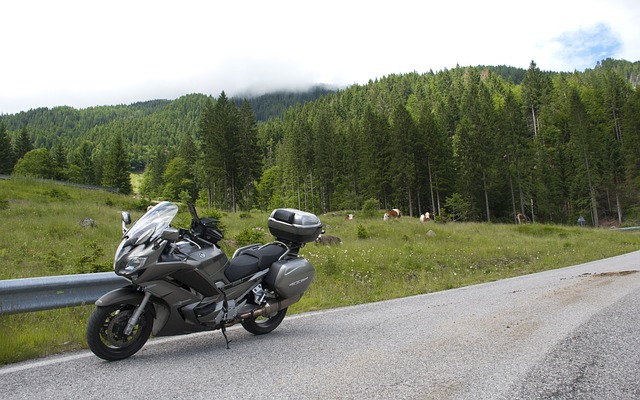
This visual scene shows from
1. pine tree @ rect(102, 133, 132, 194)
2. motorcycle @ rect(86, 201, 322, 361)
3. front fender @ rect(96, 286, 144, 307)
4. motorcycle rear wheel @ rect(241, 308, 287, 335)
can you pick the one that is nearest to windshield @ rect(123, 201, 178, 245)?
motorcycle @ rect(86, 201, 322, 361)

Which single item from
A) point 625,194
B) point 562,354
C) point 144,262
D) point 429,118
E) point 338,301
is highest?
point 429,118

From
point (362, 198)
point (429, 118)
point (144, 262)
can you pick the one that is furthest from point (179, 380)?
point (429, 118)

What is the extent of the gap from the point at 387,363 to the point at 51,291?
432cm

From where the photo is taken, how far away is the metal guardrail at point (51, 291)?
4.59m

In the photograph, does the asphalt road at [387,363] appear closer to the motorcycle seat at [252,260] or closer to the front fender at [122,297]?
the front fender at [122,297]

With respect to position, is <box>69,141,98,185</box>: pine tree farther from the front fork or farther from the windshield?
the front fork

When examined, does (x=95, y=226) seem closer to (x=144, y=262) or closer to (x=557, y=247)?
(x=144, y=262)

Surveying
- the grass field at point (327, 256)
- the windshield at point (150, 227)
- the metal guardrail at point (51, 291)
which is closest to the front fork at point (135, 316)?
the windshield at point (150, 227)

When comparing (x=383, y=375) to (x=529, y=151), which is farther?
(x=529, y=151)

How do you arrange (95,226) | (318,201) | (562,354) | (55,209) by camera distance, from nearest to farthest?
1. (562,354)
2. (95,226)
3. (55,209)
4. (318,201)

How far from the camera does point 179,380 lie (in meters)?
3.17

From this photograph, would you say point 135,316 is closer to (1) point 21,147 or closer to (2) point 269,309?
(2) point 269,309

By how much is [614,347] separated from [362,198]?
5205 cm

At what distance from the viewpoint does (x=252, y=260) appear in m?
5.01
